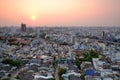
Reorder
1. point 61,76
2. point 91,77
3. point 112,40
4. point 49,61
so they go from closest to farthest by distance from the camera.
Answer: point 91,77 < point 61,76 < point 49,61 < point 112,40

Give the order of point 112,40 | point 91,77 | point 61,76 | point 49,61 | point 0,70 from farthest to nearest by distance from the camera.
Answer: point 112,40 → point 49,61 → point 0,70 → point 61,76 → point 91,77

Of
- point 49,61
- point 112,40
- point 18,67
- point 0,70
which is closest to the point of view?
point 0,70

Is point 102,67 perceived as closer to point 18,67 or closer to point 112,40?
point 18,67

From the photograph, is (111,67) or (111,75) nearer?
(111,75)

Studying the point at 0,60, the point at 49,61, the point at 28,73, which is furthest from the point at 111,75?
the point at 0,60

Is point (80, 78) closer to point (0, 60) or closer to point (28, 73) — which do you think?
point (28, 73)

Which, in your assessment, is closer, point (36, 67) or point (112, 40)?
point (36, 67)

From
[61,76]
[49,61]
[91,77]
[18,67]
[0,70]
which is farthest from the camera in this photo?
[49,61]

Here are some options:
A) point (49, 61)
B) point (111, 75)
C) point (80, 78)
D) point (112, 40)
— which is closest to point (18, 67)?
point (49, 61)
